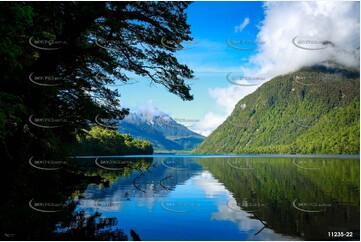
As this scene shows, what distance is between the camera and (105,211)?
1880 cm

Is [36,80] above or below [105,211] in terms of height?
above

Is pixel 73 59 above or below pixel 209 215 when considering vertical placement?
above

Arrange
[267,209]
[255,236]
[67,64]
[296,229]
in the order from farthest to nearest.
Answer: [267,209] → [67,64] → [296,229] → [255,236]

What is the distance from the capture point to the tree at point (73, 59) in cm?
1460

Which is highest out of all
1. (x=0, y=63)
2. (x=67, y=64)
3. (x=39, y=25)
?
(x=39, y=25)

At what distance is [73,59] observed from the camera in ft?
56.0

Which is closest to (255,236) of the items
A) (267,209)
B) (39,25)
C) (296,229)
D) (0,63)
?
(296,229)

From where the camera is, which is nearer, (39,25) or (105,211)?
(39,25)

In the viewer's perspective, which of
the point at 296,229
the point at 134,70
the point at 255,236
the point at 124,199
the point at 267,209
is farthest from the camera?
the point at 124,199

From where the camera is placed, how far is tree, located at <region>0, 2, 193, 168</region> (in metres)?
14.6

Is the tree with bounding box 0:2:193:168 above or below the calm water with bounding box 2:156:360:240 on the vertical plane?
above

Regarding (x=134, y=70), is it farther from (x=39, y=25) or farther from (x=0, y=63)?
(x=0, y=63)

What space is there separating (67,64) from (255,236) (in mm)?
11509

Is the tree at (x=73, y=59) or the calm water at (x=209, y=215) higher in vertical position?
the tree at (x=73, y=59)
